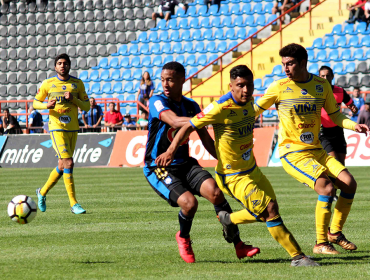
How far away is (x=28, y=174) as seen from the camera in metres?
18.8

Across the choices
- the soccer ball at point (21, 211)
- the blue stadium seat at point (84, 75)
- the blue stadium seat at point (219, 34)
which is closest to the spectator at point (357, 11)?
the blue stadium seat at point (219, 34)

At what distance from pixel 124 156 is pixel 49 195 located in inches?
339

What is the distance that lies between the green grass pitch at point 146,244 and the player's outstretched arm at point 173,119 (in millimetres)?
1340

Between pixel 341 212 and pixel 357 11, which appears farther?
pixel 357 11

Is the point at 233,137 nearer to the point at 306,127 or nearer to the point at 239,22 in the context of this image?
the point at 306,127

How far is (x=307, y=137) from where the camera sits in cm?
673

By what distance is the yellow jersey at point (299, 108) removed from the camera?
22.1ft

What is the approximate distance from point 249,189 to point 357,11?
20.0 m

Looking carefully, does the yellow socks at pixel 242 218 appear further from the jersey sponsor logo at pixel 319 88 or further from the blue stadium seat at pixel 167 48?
the blue stadium seat at pixel 167 48

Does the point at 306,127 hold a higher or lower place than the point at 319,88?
lower

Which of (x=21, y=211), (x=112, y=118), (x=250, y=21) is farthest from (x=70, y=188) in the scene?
(x=250, y=21)

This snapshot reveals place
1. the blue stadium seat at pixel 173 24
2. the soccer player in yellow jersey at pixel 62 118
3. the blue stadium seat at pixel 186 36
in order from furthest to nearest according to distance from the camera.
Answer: the blue stadium seat at pixel 173 24
the blue stadium seat at pixel 186 36
the soccer player in yellow jersey at pixel 62 118

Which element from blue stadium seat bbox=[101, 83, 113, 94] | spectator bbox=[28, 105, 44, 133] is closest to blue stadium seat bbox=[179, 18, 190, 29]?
blue stadium seat bbox=[101, 83, 113, 94]

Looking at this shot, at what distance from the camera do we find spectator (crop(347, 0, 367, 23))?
2403 cm
